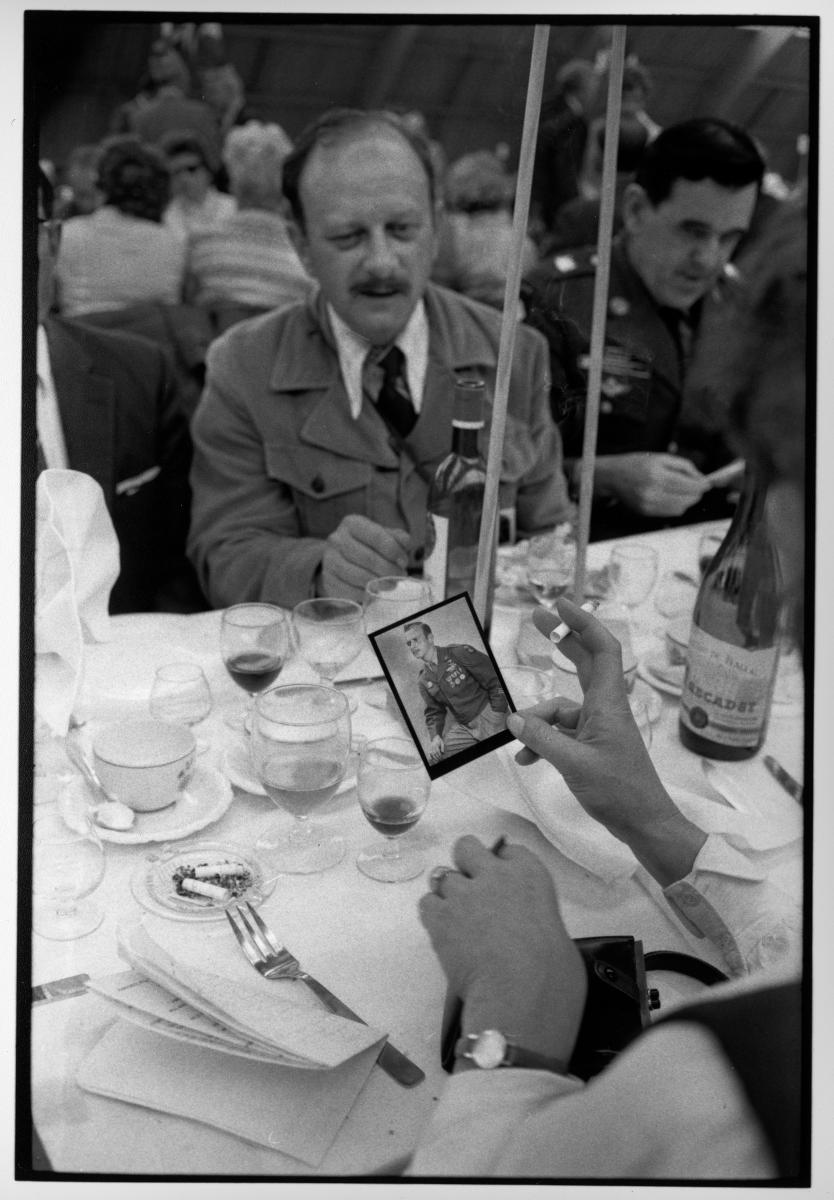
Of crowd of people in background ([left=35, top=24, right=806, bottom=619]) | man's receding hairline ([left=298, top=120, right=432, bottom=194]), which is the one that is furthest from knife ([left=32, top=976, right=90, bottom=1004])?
man's receding hairline ([left=298, top=120, right=432, bottom=194])

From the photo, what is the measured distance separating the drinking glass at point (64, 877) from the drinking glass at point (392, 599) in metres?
0.46

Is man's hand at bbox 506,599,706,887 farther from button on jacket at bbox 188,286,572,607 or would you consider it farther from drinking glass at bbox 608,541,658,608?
button on jacket at bbox 188,286,572,607

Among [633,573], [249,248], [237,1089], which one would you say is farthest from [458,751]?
[249,248]

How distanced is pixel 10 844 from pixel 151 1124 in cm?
37

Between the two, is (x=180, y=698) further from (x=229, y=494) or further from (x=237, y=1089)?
(x=229, y=494)

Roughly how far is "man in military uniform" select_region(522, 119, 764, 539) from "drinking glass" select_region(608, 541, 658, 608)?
0.16 meters

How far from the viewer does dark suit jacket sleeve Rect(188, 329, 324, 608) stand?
1.81m

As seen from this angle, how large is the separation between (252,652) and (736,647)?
580 millimetres

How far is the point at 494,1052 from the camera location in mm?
844

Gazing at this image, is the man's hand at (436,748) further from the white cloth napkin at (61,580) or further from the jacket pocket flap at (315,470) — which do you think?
the jacket pocket flap at (315,470)

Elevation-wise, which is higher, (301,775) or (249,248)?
(249,248)

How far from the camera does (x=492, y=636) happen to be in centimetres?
148

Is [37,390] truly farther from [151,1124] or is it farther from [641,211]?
[641,211]

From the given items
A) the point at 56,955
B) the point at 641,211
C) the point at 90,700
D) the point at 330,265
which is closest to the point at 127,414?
the point at 330,265
